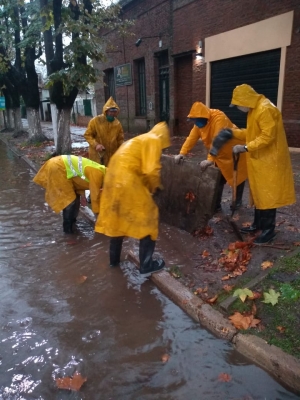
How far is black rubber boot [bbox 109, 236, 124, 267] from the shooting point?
3661 mm

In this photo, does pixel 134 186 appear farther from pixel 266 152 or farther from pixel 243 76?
pixel 243 76

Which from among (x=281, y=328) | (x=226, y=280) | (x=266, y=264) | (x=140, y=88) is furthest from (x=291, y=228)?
(x=140, y=88)

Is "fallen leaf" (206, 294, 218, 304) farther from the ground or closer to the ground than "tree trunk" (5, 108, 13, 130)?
closer to the ground

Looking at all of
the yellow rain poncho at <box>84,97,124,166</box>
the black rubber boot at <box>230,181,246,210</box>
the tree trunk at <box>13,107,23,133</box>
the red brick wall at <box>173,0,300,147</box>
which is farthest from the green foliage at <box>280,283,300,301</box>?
the tree trunk at <box>13,107,23,133</box>

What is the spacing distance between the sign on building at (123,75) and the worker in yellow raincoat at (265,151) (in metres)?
13.3

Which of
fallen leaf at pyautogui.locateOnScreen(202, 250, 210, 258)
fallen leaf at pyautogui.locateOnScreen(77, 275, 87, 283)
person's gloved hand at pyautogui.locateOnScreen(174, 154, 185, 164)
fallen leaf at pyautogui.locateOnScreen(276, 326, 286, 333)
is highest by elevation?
person's gloved hand at pyautogui.locateOnScreen(174, 154, 185, 164)

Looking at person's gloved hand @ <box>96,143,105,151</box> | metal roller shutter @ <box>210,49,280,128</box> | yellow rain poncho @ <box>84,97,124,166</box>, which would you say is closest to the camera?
person's gloved hand @ <box>96,143,105,151</box>

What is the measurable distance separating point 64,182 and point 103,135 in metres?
1.71

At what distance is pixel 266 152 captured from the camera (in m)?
3.50

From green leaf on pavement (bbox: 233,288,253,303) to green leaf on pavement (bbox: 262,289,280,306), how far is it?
12 cm

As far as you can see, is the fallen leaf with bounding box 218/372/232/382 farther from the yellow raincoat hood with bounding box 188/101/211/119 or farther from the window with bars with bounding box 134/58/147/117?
the window with bars with bounding box 134/58/147/117

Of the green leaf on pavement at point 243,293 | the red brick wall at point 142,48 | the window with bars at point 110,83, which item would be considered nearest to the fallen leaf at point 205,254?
the green leaf on pavement at point 243,293

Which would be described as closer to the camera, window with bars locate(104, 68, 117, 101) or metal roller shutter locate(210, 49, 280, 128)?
metal roller shutter locate(210, 49, 280, 128)

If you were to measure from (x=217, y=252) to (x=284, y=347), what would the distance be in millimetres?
1605
